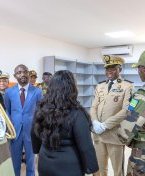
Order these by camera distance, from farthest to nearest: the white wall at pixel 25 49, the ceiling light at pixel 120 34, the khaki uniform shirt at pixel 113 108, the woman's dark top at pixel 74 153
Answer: the ceiling light at pixel 120 34, the white wall at pixel 25 49, the khaki uniform shirt at pixel 113 108, the woman's dark top at pixel 74 153

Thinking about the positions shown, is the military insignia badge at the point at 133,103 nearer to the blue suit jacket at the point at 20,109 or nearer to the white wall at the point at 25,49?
the blue suit jacket at the point at 20,109

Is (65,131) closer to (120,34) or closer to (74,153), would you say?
(74,153)

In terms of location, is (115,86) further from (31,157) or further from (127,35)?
(127,35)

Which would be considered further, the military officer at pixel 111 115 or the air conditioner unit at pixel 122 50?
the air conditioner unit at pixel 122 50

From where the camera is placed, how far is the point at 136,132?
199 centimetres

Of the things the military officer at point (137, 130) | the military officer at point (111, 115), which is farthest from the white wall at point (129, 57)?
the military officer at point (137, 130)

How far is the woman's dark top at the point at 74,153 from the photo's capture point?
5.50 ft

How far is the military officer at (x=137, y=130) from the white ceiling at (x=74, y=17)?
2373 mm

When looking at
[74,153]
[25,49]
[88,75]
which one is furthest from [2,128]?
[88,75]

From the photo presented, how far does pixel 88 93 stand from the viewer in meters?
8.35

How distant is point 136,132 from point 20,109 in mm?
1461

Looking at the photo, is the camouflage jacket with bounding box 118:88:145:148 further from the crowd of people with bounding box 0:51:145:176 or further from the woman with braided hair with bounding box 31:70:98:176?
the woman with braided hair with bounding box 31:70:98:176

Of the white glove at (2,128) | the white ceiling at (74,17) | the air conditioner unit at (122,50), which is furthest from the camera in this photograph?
the air conditioner unit at (122,50)

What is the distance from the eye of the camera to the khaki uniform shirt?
108 inches
